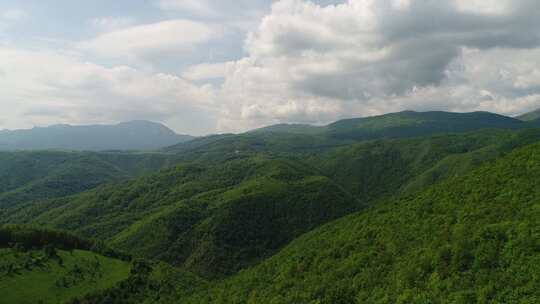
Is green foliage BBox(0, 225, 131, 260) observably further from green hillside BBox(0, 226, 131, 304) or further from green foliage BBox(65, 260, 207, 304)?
green foliage BBox(65, 260, 207, 304)

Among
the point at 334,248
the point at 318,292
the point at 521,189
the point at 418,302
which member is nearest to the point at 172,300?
the point at 334,248

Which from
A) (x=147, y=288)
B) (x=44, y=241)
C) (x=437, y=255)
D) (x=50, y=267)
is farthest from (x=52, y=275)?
(x=437, y=255)

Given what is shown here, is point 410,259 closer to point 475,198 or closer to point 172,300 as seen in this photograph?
point 475,198

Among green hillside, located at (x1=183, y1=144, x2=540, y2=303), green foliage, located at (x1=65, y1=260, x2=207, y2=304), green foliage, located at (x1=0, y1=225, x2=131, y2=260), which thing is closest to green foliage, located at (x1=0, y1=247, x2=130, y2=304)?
green foliage, located at (x1=65, y1=260, x2=207, y2=304)

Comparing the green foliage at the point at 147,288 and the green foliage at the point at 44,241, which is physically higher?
the green foliage at the point at 44,241

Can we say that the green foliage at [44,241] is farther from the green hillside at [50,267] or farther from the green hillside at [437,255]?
the green hillside at [437,255]

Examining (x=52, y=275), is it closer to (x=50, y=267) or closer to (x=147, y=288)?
(x=50, y=267)

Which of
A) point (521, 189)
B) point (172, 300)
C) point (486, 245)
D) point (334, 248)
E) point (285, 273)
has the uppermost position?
point (521, 189)

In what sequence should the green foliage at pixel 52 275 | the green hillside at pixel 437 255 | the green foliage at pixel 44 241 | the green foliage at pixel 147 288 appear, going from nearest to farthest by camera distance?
1. the green hillside at pixel 437 255
2. the green foliage at pixel 52 275
3. the green foliage at pixel 147 288
4. the green foliage at pixel 44 241

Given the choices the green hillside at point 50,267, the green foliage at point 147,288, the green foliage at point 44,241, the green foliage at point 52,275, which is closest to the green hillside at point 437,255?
the green foliage at point 147,288
